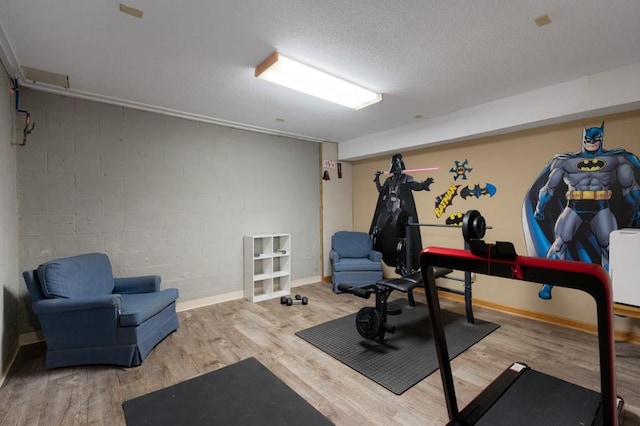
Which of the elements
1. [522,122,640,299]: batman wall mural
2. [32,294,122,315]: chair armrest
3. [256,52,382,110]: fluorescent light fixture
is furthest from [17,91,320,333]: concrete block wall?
[522,122,640,299]: batman wall mural

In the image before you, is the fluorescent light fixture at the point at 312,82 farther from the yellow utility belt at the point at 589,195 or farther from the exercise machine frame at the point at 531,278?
the yellow utility belt at the point at 589,195

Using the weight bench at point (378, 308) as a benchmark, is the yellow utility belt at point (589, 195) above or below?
above

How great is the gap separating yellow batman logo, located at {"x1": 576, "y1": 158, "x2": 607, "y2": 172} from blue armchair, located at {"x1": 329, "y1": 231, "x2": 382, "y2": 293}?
2.78 meters

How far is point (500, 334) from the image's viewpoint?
3137 millimetres

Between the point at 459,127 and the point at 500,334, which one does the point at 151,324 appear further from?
the point at 459,127

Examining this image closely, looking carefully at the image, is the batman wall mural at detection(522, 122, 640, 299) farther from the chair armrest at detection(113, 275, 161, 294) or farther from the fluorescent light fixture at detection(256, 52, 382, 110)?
the chair armrest at detection(113, 275, 161, 294)

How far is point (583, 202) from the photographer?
10.5ft

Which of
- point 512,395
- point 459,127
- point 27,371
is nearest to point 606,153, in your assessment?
point 459,127

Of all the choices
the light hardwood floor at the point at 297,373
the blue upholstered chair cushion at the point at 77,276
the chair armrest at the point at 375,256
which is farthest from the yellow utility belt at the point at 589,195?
the blue upholstered chair cushion at the point at 77,276

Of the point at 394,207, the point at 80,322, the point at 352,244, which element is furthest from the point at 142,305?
the point at 394,207

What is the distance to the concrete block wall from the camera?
3.05m

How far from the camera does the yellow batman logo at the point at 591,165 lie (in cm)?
308

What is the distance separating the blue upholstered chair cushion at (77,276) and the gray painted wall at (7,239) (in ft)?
0.94

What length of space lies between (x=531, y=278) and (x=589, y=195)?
262 cm
